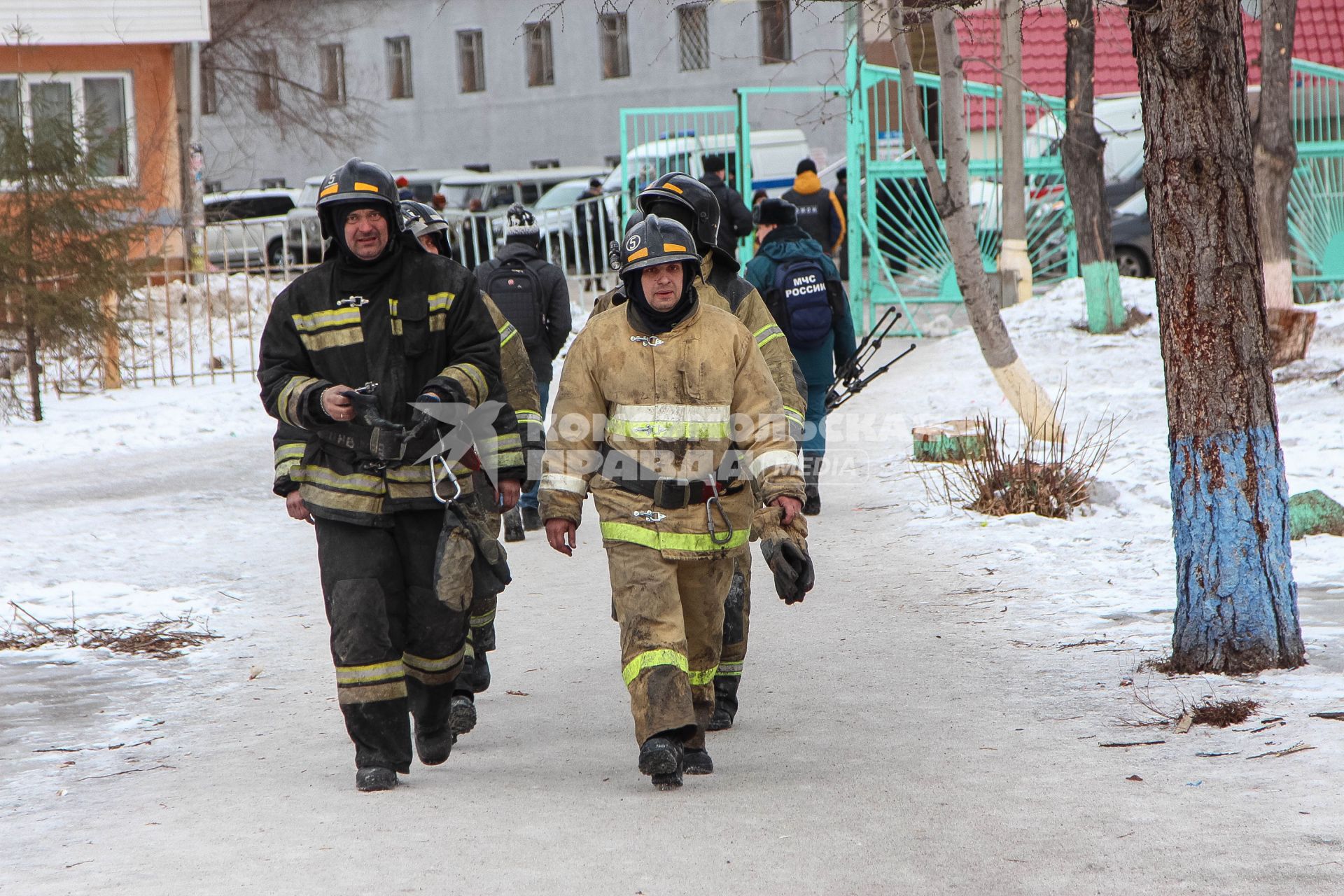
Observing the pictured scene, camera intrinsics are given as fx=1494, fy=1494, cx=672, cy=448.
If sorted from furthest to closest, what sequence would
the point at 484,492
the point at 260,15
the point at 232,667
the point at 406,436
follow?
the point at 260,15
the point at 232,667
the point at 484,492
the point at 406,436

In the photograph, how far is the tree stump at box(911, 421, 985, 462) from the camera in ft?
32.6

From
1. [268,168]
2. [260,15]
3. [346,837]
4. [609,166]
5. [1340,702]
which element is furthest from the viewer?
[268,168]

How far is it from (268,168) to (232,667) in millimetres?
37516

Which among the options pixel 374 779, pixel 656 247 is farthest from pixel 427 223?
pixel 374 779

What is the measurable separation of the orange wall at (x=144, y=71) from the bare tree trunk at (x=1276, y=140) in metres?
14.0

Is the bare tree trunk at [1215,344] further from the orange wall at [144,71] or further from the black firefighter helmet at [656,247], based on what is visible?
the orange wall at [144,71]

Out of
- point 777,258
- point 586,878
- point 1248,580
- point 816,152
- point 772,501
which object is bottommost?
point 586,878

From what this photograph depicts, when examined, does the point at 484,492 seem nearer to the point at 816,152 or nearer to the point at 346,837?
the point at 346,837

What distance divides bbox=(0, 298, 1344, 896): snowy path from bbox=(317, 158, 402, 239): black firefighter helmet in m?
1.71

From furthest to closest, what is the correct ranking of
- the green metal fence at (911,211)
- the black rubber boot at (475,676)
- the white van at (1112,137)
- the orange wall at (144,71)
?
the orange wall at (144,71) < the white van at (1112,137) < the green metal fence at (911,211) < the black rubber boot at (475,676)

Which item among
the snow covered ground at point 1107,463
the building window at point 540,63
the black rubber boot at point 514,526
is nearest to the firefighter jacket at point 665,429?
the snow covered ground at point 1107,463

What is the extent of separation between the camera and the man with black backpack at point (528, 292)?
8.20 metres

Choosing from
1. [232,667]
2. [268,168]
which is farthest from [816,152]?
[268,168]

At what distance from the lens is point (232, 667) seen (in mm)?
6219
